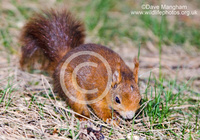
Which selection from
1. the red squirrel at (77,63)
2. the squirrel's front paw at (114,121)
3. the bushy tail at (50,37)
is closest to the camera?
the red squirrel at (77,63)

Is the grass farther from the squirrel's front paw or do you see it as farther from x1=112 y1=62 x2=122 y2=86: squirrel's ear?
x1=112 y1=62 x2=122 y2=86: squirrel's ear

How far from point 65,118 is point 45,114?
0.25 metres

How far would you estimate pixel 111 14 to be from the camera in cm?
564

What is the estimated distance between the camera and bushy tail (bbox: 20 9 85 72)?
3.29 metres

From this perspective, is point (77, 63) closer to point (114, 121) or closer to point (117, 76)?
point (117, 76)

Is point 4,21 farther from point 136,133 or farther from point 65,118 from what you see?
point 136,133

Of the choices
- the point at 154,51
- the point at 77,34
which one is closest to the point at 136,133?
the point at 77,34

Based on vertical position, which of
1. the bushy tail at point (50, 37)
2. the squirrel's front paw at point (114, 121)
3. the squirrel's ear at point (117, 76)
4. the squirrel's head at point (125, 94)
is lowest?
the squirrel's front paw at point (114, 121)

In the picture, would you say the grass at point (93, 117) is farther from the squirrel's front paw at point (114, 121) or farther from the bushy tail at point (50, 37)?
the bushy tail at point (50, 37)

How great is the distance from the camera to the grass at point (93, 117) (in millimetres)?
2641

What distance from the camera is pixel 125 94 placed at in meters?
2.59

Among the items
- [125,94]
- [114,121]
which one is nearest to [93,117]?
[114,121]

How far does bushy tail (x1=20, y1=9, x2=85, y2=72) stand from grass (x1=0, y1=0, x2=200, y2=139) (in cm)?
30

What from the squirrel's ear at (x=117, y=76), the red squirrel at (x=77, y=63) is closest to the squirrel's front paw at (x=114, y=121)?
the red squirrel at (x=77, y=63)
